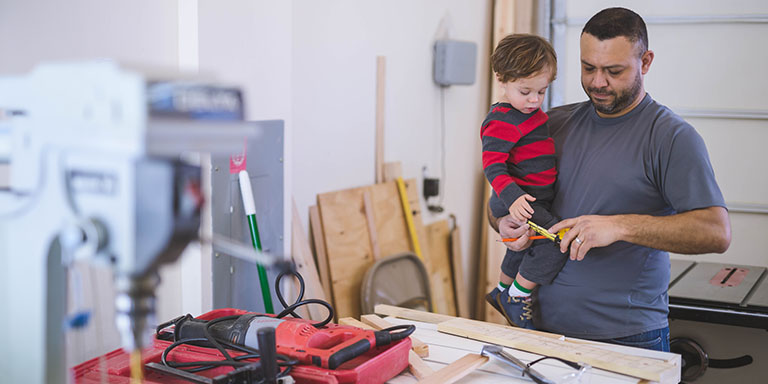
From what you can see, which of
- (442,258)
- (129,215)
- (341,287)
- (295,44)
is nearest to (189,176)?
(129,215)

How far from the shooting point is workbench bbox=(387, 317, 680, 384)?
1.53 metres

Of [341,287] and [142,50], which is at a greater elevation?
[142,50]

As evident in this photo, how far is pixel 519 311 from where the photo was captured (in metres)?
2.21

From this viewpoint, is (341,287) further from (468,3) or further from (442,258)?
(468,3)

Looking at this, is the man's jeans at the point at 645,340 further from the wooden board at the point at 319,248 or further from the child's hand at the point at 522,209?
the wooden board at the point at 319,248

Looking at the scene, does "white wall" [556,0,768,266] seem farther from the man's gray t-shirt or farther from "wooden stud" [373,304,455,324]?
"wooden stud" [373,304,455,324]

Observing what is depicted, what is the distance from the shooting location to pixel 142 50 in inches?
80.7

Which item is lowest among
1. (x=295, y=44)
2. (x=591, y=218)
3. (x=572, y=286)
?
(x=572, y=286)

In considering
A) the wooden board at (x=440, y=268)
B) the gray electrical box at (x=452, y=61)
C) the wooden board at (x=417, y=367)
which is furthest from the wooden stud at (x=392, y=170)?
the wooden board at (x=417, y=367)

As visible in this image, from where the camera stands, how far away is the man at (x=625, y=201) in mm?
1812

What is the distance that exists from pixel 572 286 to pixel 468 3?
269 cm

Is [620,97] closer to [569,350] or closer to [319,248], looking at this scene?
[569,350]

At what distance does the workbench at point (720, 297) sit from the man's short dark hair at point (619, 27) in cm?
104

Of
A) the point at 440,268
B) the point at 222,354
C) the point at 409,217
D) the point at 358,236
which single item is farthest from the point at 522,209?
the point at 440,268
